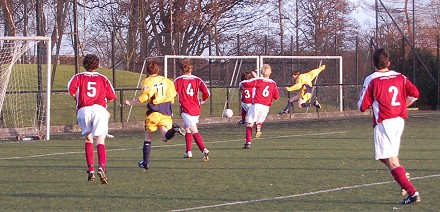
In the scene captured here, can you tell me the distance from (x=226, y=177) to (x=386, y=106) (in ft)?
10.9

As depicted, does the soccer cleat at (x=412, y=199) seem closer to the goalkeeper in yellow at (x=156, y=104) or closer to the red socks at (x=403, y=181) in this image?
the red socks at (x=403, y=181)

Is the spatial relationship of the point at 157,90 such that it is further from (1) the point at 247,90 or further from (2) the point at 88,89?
(1) the point at 247,90

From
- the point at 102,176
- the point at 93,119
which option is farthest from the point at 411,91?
the point at 93,119

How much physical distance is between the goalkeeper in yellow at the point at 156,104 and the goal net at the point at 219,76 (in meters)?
16.2

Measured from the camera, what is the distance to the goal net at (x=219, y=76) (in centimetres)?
3020

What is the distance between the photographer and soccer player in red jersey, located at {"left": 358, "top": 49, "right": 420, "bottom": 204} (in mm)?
9180

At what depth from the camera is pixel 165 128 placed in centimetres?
1345

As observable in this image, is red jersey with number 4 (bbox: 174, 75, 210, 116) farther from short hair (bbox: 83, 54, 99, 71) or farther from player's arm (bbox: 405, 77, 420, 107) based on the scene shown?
player's arm (bbox: 405, 77, 420, 107)

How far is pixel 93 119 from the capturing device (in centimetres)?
1166

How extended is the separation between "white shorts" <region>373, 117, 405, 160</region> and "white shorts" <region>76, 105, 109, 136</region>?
3.96m

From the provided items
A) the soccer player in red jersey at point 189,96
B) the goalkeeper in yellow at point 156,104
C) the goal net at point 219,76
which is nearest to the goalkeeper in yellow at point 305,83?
the goal net at point 219,76

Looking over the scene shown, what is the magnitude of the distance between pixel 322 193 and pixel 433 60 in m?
28.9

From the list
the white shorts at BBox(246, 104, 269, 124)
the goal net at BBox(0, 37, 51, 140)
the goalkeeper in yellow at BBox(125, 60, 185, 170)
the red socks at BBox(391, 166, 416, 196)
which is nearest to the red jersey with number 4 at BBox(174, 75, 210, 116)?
the goalkeeper in yellow at BBox(125, 60, 185, 170)

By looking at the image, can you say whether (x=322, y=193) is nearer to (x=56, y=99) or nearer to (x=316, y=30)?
(x=56, y=99)
